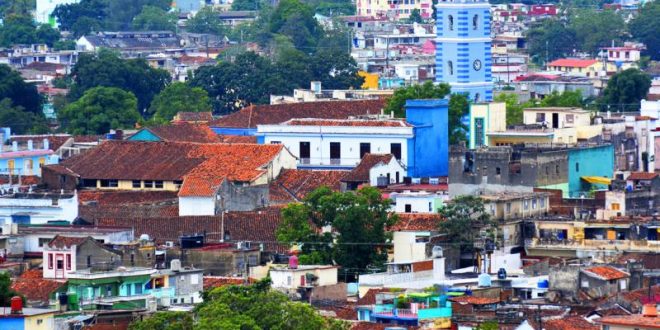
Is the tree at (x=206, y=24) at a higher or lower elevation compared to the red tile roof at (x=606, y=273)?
lower

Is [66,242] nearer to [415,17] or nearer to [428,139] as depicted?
[428,139]

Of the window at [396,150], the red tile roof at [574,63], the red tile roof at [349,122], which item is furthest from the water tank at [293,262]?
the red tile roof at [574,63]

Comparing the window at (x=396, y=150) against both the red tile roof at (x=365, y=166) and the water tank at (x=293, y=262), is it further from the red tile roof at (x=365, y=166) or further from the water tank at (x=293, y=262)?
the water tank at (x=293, y=262)

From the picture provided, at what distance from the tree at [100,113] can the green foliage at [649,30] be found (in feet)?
142

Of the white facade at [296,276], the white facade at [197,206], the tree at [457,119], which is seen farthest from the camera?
the tree at [457,119]

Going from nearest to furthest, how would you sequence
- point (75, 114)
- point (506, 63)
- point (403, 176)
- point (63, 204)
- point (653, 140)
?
point (63, 204) → point (403, 176) → point (653, 140) → point (75, 114) → point (506, 63)

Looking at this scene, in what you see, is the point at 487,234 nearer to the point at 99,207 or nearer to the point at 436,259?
the point at 436,259

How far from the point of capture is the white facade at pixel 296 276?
1991 inches

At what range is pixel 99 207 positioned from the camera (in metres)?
63.5

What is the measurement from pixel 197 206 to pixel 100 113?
24286 millimetres

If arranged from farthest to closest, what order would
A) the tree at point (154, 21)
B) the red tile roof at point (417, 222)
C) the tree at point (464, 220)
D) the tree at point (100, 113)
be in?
the tree at point (154, 21), the tree at point (100, 113), the red tile roof at point (417, 222), the tree at point (464, 220)

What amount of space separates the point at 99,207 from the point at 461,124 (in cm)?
1259

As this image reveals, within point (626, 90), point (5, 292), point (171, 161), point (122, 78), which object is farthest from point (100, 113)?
point (5, 292)

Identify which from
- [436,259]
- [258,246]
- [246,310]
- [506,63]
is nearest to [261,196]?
[258,246]
